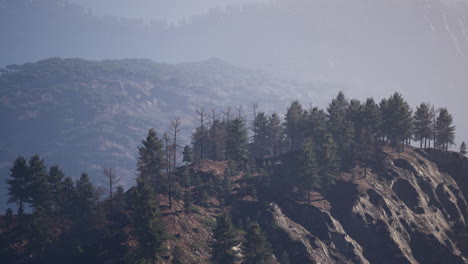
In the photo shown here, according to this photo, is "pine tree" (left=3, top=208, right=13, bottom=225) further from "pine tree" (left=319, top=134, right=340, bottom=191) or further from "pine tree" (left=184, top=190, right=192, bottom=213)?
"pine tree" (left=319, top=134, right=340, bottom=191)

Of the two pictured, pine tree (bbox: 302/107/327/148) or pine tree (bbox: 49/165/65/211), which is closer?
pine tree (bbox: 49/165/65/211)

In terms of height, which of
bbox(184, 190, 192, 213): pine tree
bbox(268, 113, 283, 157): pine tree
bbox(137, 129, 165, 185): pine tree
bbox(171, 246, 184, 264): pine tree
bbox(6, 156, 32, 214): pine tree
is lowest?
bbox(171, 246, 184, 264): pine tree

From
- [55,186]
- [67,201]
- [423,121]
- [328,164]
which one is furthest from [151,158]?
[423,121]

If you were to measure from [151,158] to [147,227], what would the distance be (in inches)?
618

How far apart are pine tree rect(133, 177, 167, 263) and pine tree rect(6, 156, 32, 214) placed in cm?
2220

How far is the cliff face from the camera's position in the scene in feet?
186

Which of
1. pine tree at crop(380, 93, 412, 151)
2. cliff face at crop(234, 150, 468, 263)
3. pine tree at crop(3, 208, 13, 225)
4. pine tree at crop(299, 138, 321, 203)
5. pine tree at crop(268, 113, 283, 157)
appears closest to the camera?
pine tree at crop(3, 208, 13, 225)

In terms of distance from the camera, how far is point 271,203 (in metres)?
62.9

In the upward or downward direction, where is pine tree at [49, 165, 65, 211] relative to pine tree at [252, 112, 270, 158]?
downward

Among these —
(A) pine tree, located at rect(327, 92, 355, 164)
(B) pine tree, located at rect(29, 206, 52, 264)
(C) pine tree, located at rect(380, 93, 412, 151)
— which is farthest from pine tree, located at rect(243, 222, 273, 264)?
(C) pine tree, located at rect(380, 93, 412, 151)

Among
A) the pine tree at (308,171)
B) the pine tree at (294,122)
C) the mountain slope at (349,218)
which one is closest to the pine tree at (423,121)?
the mountain slope at (349,218)

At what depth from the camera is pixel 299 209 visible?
62.9 metres

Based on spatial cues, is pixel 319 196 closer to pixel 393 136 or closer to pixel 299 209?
pixel 299 209

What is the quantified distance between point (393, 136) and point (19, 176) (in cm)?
7661
